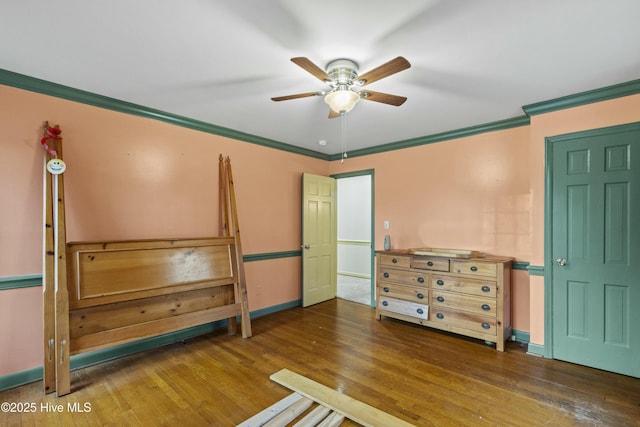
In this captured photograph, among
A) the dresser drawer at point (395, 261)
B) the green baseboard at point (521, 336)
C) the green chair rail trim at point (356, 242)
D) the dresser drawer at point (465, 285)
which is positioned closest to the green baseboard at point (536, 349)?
the green baseboard at point (521, 336)

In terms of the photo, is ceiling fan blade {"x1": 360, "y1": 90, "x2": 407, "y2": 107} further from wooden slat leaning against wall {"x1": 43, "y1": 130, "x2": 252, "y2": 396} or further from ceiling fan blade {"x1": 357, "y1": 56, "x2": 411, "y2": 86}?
wooden slat leaning against wall {"x1": 43, "y1": 130, "x2": 252, "y2": 396}

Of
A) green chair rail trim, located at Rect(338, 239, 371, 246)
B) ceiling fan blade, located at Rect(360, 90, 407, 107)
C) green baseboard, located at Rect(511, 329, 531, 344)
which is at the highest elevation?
ceiling fan blade, located at Rect(360, 90, 407, 107)

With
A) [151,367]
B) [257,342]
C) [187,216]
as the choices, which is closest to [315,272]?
[257,342]

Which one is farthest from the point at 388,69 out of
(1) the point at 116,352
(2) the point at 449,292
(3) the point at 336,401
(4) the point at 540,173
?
(1) the point at 116,352

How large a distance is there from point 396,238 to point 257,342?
2.34 m

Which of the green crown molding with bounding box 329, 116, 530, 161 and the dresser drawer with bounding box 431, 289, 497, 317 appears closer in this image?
the dresser drawer with bounding box 431, 289, 497, 317

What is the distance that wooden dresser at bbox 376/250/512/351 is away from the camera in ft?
10.0

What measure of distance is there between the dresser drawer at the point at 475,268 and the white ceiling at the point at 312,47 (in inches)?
63.8

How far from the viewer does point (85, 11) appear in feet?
5.43

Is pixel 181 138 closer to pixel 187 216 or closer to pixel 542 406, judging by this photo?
pixel 187 216

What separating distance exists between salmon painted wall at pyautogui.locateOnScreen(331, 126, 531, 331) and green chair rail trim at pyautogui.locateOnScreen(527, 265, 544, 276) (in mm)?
305

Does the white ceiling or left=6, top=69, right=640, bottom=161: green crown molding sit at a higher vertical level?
the white ceiling

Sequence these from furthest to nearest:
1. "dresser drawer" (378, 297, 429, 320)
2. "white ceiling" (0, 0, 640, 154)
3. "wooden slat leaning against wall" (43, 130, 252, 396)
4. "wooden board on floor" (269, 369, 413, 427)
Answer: "dresser drawer" (378, 297, 429, 320) → "wooden slat leaning against wall" (43, 130, 252, 396) → "wooden board on floor" (269, 369, 413, 427) → "white ceiling" (0, 0, 640, 154)

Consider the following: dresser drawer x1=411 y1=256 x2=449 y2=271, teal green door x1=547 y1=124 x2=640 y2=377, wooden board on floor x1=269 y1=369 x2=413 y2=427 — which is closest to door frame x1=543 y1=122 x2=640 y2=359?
teal green door x1=547 y1=124 x2=640 y2=377
